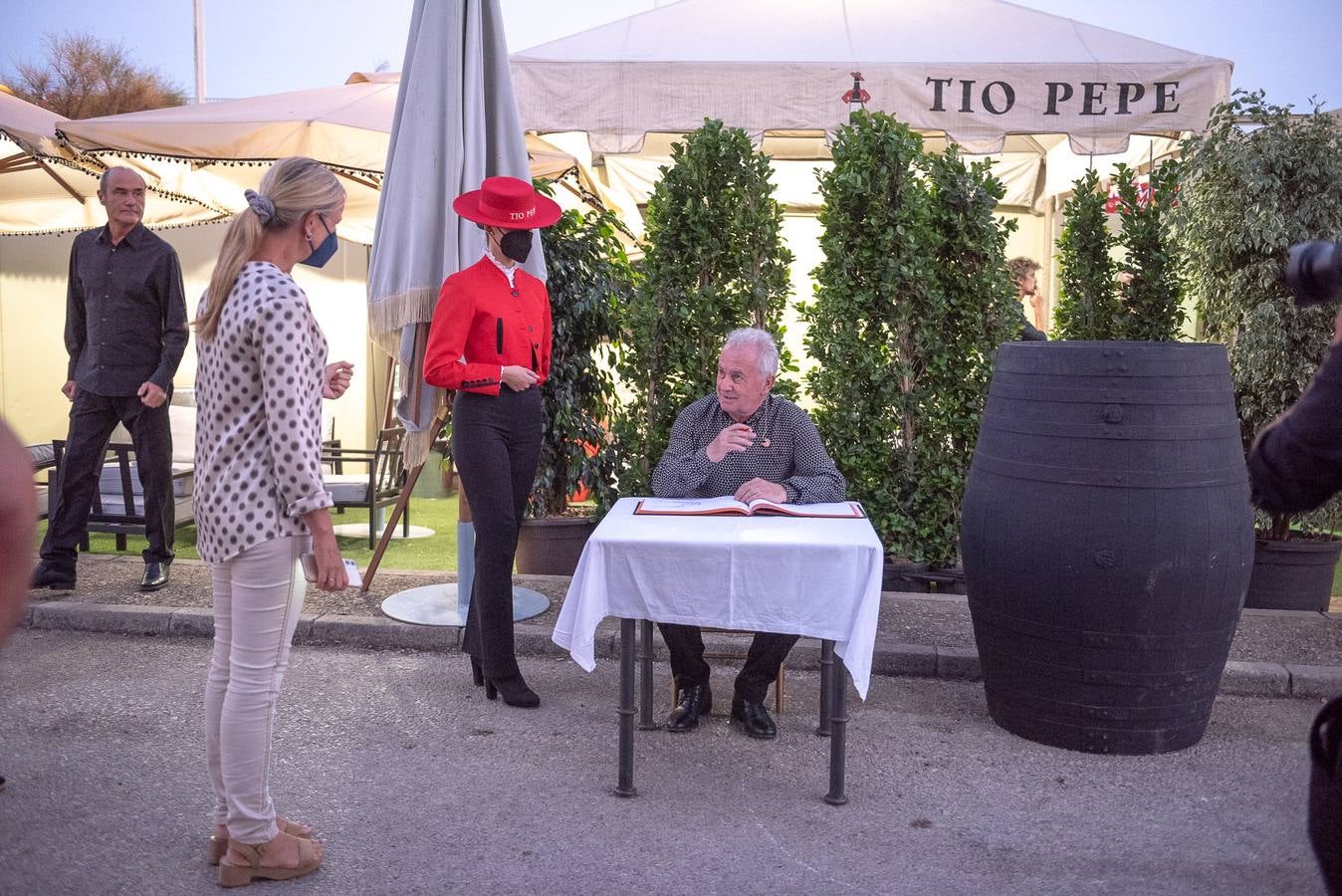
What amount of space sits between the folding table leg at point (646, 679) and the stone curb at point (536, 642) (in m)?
→ 0.87

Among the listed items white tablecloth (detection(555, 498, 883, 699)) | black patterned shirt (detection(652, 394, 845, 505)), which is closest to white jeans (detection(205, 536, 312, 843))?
white tablecloth (detection(555, 498, 883, 699))

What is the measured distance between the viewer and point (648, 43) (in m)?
7.36

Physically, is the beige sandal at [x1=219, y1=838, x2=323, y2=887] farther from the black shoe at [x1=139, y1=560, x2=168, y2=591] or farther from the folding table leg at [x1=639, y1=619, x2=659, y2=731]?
the black shoe at [x1=139, y1=560, x2=168, y2=591]

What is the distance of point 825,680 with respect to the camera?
13.7 ft

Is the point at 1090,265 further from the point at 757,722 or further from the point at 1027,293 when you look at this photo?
the point at 757,722

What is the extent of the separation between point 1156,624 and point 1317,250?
103 inches

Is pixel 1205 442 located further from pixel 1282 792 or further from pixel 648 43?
pixel 648 43

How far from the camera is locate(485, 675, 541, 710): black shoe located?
4762 mm

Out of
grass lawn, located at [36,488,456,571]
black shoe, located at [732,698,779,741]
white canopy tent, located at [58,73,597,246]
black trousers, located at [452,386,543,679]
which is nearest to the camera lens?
black shoe, located at [732,698,779,741]

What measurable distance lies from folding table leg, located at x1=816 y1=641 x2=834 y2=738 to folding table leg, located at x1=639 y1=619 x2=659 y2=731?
595 mm

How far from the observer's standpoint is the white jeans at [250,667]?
3047mm

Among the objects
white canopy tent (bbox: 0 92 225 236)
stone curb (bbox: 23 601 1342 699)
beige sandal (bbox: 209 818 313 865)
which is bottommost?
beige sandal (bbox: 209 818 313 865)

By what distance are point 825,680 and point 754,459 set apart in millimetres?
930

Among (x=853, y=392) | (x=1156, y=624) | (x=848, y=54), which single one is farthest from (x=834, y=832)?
(x=848, y=54)
